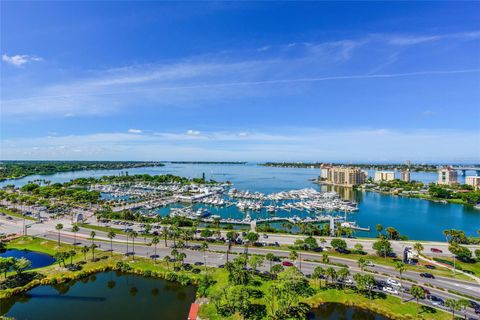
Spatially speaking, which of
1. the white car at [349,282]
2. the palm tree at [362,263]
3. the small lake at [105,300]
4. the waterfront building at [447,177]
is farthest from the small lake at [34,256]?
the waterfront building at [447,177]

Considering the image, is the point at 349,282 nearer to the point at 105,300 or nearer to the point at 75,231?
the point at 105,300

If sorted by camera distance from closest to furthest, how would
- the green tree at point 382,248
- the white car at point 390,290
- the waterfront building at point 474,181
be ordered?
the white car at point 390,290 → the green tree at point 382,248 → the waterfront building at point 474,181

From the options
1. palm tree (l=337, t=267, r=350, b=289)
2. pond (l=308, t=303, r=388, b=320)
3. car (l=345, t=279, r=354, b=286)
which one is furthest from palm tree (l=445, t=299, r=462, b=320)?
car (l=345, t=279, r=354, b=286)

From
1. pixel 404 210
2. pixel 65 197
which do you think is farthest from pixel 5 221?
pixel 404 210

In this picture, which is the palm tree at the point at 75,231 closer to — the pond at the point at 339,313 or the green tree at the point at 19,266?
the green tree at the point at 19,266

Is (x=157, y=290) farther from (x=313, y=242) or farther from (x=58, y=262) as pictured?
(x=313, y=242)

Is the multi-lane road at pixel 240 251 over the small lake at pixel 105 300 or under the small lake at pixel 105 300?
over
